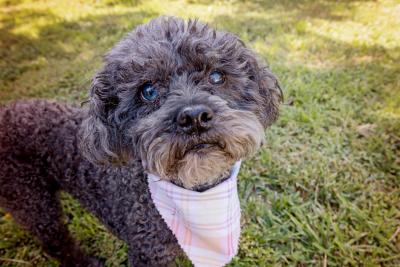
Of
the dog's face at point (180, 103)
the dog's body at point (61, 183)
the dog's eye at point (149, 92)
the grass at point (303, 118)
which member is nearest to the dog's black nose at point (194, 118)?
the dog's face at point (180, 103)

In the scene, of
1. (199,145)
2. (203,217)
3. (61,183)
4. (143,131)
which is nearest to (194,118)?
(199,145)

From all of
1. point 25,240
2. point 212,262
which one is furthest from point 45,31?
point 212,262

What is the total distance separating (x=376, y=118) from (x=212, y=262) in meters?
2.49

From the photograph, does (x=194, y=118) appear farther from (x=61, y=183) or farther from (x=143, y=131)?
(x=61, y=183)

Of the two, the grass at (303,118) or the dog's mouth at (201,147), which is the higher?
the dog's mouth at (201,147)

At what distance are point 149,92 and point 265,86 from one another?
0.74m

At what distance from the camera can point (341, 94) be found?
13.4 ft

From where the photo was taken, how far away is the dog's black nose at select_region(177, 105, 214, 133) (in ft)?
5.24

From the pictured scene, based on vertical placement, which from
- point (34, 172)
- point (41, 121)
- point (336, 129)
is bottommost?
point (336, 129)

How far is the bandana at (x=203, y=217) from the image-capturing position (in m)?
2.15

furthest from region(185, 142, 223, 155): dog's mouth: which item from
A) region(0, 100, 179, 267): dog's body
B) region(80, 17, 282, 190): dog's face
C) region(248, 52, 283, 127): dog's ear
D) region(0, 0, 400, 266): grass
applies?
region(0, 0, 400, 266): grass

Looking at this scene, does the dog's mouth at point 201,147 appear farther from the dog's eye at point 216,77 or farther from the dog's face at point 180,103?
the dog's eye at point 216,77

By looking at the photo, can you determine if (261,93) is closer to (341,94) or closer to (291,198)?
(291,198)

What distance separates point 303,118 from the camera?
3.75 m
